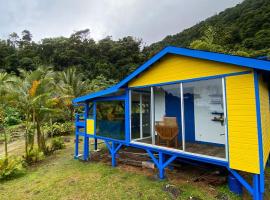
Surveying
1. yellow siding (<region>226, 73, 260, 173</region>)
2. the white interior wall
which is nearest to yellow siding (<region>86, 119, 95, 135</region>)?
the white interior wall

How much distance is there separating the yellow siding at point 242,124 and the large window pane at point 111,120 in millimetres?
4089

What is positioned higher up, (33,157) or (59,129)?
(59,129)

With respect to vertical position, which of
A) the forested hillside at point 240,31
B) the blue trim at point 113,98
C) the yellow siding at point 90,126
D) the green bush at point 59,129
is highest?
the forested hillside at point 240,31

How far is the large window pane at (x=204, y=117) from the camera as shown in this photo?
20.5 feet

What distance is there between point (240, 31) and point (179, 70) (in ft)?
83.4

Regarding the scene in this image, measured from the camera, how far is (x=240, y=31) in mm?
24734

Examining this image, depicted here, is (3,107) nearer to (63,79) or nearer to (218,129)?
(218,129)

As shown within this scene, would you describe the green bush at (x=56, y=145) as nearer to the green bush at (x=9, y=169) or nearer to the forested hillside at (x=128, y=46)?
the green bush at (x=9, y=169)

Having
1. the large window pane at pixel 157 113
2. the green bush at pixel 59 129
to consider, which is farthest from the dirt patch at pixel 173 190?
the green bush at pixel 59 129

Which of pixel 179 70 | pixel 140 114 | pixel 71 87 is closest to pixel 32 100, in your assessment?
pixel 140 114

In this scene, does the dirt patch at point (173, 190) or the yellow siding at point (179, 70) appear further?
the dirt patch at point (173, 190)

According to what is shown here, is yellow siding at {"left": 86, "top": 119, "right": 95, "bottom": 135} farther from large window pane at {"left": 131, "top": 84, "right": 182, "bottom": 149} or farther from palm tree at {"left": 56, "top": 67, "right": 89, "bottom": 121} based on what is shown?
palm tree at {"left": 56, "top": 67, "right": 89, "bottom": 121}

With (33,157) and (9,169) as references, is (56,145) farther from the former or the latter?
(9,169)

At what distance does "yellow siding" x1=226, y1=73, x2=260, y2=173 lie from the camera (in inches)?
151
